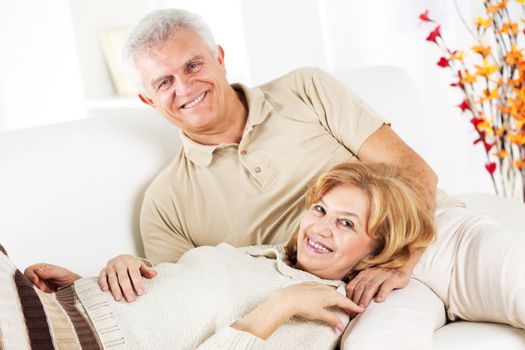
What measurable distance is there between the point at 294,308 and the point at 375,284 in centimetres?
27

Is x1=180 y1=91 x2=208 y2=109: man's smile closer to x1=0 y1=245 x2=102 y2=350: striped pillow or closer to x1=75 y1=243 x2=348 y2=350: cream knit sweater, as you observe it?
x1=75 y1=243 x2=348 y2=350: cream knit sweater

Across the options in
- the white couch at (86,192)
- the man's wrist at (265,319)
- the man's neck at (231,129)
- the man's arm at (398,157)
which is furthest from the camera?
the man's neck at (231,129)

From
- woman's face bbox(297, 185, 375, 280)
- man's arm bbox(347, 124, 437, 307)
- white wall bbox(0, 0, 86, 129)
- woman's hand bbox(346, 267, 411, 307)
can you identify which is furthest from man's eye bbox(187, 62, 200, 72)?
white wall bbox(0, 0, 86, 129)

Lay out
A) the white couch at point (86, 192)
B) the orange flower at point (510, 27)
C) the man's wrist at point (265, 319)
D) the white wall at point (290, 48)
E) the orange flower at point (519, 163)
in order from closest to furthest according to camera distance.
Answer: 1. the man's wrist at point (265, 319)
2. the white couch at point (86, 192)
3. the orange flower at point (510, 27)
4. the orange flower at point (519, 163)
5. the white wall at point (290, 48)

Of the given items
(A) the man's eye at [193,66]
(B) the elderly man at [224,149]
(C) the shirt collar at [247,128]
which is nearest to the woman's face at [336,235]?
(B) the elderly man at [224,149]

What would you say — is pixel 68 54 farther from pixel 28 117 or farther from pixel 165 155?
pixel 165 155

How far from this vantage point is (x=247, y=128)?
6.72ft

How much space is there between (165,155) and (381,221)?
2.50 feet

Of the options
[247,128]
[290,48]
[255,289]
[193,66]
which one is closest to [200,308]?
[255,289]

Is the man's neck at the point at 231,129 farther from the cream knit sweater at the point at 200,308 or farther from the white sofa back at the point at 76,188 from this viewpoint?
A: the cream knit sweater at the point at 200,308

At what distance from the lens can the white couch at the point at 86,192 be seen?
5.71 ft

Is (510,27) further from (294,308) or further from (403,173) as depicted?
(294,308)

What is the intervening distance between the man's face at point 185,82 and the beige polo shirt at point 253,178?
74 millimetres

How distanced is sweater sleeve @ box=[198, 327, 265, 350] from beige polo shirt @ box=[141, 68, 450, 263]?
0.65 meters
